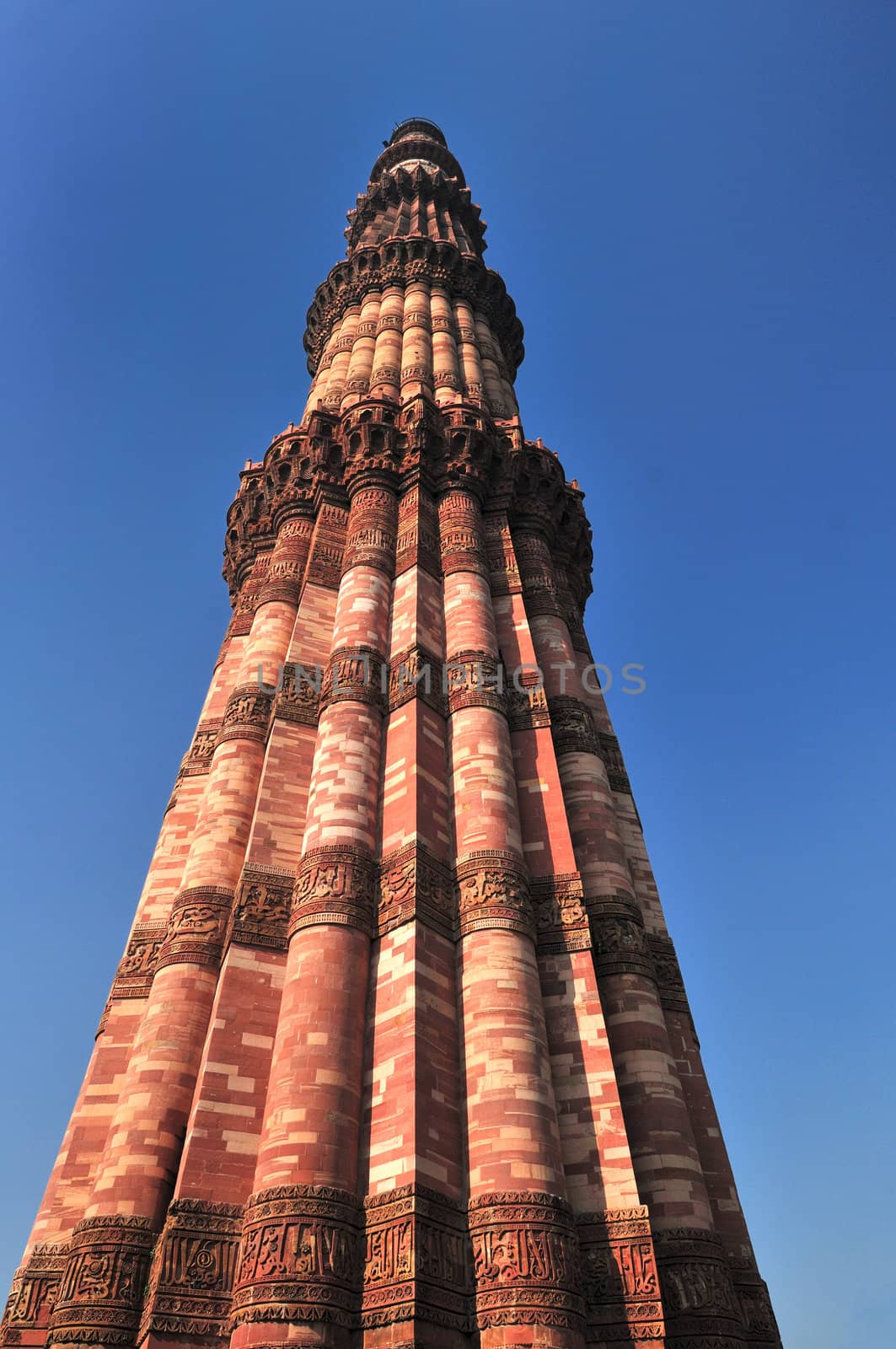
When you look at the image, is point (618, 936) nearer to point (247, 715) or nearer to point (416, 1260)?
point (416, 1260)

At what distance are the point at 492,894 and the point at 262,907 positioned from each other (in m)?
2.45

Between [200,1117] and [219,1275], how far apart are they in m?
1.24

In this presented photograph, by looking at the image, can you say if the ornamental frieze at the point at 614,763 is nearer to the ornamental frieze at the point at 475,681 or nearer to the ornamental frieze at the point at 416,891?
the ornamental frieze at the point at 475,681

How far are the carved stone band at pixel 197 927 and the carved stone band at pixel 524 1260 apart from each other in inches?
164

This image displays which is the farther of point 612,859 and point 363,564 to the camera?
point 363,564

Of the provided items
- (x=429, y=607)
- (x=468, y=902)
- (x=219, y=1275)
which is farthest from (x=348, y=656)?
(x=219, y=1275)

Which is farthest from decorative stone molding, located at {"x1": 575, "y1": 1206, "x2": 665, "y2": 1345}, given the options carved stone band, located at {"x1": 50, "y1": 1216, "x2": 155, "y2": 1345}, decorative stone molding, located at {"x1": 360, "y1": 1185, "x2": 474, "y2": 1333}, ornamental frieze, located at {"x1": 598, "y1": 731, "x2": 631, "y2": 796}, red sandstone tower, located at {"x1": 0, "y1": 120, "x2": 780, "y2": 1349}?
ornamental frieze, located at {"x1": 598, "y1": 731, "x2": 631, "y2": 796}

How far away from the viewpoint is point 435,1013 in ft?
28.8

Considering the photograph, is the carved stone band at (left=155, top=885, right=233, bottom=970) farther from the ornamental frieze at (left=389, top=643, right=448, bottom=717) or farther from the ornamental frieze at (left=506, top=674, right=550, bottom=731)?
the ornamental frieze at (left=506, top=674, right=550, bottom=731)

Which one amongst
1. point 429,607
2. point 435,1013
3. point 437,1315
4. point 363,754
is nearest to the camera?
point 437,1315

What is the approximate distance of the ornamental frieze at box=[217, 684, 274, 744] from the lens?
43.3 feet

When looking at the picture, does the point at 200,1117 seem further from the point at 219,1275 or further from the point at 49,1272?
the point at 49,1272

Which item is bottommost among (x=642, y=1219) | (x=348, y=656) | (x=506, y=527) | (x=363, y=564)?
(x=642, y=1219)

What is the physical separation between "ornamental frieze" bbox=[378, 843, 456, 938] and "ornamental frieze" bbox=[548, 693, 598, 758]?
343cm
